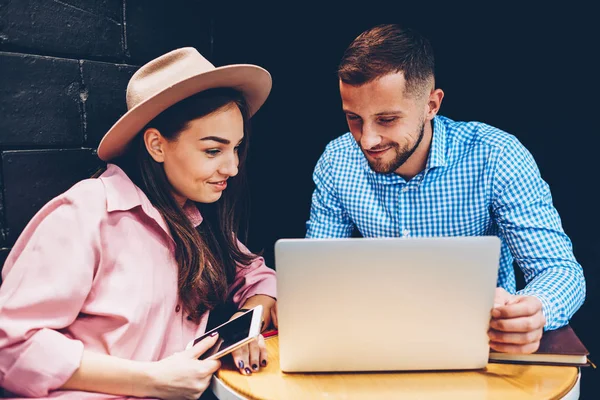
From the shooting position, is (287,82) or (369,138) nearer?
(369,138)

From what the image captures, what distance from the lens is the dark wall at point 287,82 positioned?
5.18ft

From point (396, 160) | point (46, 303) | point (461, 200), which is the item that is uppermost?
point (396, 160)

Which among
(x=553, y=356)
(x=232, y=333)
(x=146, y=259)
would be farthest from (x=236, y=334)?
(x=553, y=356)

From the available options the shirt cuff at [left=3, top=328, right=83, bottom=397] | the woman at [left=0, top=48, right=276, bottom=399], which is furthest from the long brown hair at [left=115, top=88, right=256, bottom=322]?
the shirt cuff at [left=3, top=328, right=83, bottom=397]

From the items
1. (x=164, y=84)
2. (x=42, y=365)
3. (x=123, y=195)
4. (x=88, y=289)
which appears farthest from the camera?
(x=164, y=84)

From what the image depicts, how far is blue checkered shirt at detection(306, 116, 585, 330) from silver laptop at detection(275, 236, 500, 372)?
1.99ft

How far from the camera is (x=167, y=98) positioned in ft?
4.86

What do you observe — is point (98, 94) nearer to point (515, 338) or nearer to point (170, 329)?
point (170, 329)

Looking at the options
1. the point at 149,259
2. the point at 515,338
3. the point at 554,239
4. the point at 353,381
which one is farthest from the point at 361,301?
the point at 554,239

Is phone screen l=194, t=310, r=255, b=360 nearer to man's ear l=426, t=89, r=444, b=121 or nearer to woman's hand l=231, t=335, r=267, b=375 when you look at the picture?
woman's hand l=231, t=335, r=267, b=375

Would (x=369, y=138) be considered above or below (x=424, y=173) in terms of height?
above

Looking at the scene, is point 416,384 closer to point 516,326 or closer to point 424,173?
point 516,326

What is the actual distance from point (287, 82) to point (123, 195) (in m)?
1.14

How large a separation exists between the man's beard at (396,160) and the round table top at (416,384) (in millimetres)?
857
